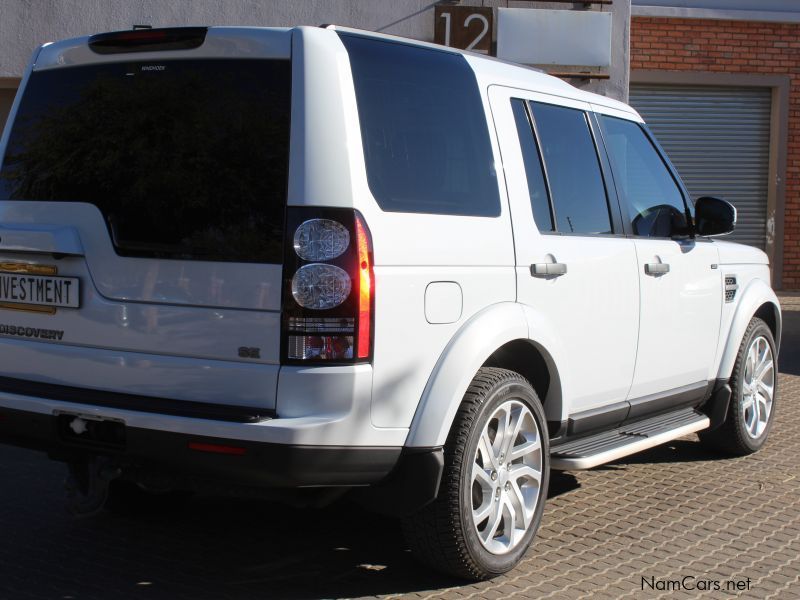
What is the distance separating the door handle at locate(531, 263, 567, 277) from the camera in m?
Result: 4.35

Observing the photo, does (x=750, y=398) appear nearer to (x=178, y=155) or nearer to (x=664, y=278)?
(x=664, y=278)

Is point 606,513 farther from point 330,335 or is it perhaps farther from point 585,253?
point 330,335

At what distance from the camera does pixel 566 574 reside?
4.30 metres

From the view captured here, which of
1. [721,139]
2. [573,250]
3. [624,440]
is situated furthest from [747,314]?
[721,139]

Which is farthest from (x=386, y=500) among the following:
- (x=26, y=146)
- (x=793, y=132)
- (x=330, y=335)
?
(x=793, y=132)

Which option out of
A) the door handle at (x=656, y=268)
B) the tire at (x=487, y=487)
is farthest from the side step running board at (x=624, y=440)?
the door handle at (x=656, y=268)

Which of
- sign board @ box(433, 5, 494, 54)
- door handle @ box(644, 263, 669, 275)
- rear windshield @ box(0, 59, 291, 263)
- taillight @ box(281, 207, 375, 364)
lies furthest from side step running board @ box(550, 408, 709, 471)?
sign board @ box(433, 5, 494, 54)

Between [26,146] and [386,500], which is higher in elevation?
[26,146]

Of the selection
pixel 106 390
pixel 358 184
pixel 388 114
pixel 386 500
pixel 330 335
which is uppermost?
pixel 388 114

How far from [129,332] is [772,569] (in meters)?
2.79

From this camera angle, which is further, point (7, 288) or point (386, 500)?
point (7, 288)

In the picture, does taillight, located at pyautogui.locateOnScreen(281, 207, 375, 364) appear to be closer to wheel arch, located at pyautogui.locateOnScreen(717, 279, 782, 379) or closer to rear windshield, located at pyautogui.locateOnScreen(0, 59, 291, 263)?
rear windshield, located at pyautogui.locateOnScreen(0, 59, 291, 263)

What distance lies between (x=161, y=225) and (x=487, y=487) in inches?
62.3

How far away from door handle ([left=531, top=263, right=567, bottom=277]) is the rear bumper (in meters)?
1.06
